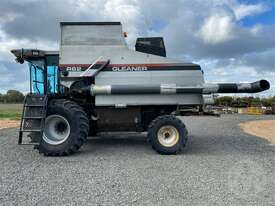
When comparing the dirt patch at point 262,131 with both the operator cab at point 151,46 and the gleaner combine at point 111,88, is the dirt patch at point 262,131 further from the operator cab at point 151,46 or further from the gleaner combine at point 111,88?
the operator cab at point 151,46

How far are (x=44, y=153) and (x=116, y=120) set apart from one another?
234 centimetres

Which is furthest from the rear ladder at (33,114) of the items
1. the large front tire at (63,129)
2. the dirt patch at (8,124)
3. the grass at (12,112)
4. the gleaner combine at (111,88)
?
the grass at (12,112)

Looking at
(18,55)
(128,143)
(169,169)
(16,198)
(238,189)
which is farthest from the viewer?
(128,143)

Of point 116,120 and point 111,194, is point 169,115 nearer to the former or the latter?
point 116,120

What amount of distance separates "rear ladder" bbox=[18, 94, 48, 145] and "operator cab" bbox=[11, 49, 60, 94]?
656mm

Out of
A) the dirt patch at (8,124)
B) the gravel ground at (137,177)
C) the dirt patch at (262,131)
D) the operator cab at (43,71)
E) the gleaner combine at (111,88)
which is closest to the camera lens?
the gravel ground at (137,177)

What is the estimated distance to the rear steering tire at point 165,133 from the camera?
436 inches

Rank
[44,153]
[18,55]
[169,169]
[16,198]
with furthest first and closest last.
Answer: [18,55] → [44,153] → [169,169] → [16,198]

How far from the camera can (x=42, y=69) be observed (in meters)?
12.0

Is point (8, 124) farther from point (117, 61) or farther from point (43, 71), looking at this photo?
point (117, 61)

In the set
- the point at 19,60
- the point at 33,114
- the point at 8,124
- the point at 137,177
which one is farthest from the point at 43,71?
the point at 8,124

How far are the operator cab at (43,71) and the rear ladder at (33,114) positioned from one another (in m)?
0.66

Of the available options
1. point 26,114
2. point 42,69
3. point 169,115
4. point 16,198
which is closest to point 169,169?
point 169,115

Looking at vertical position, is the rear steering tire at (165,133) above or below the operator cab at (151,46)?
below
